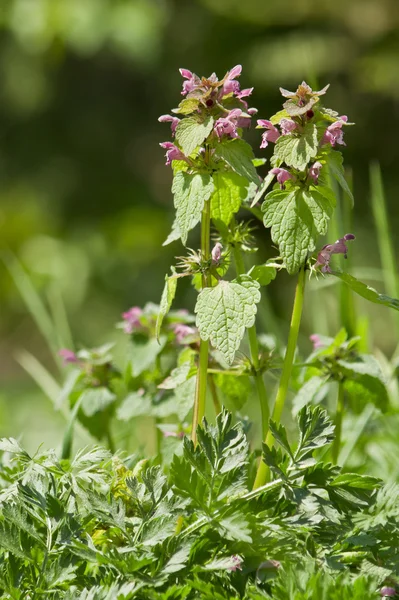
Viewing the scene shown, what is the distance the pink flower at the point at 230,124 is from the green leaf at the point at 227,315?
0.50 feet

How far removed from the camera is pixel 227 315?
79cm

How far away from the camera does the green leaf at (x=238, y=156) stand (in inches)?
31.6

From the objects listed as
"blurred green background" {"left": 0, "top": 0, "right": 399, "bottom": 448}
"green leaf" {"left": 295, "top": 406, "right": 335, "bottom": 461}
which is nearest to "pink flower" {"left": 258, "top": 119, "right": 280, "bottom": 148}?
"green leaf" {"left": 295, "top": 406, "right": 335, "bottom": 461}

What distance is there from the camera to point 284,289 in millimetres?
4363

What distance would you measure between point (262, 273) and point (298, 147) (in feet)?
0.49

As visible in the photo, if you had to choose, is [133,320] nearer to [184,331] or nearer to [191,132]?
[184,331]

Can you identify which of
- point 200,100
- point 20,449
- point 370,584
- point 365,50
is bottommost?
point 370,584

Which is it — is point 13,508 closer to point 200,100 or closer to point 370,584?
point 370,584

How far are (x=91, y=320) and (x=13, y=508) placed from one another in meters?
3.68

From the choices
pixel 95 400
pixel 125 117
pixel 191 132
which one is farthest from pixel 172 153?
pixel 125 117

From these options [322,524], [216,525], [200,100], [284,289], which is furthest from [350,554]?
[284,289]

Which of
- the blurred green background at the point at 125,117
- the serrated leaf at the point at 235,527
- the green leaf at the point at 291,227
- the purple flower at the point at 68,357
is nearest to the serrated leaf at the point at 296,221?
the green leaf at the point at 291,227

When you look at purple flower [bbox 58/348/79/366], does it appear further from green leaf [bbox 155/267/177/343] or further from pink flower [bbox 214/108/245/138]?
pink flower [bbox 214/108/245/138]

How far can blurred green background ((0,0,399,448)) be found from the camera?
3969 millimetres
